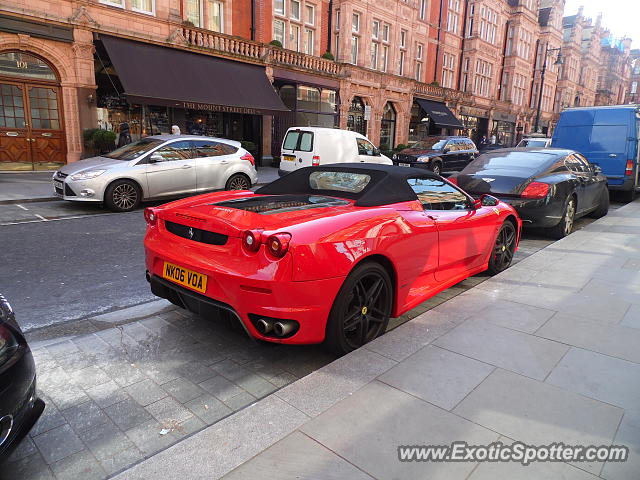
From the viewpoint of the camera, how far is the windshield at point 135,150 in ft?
31.0

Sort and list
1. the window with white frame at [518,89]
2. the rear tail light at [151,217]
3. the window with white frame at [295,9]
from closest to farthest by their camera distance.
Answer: the rear tail light at [151,217] → the window with white frame at [295,9] → the window with white frame at [518,89]

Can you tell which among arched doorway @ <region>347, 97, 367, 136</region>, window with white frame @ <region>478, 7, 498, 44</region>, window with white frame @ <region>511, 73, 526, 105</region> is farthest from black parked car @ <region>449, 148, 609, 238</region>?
window with white frame @ <region>511, 73, 526, 105</region>

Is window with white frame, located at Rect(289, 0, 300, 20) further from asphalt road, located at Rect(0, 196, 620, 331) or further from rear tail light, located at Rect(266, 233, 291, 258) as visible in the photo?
rear tail light, located at Rect(266, 233, 291, 258)

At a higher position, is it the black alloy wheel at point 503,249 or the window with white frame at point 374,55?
the window with white frame at point 374,55

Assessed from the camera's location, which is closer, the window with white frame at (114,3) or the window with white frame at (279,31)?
the window with white frame at (114,3)

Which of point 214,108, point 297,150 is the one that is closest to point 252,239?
point 297,150

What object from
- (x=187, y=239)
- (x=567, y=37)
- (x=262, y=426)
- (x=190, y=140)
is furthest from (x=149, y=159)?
(x=567, y=37)

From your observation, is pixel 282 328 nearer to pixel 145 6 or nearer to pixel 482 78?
pixel 145 6

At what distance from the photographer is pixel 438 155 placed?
18.3m

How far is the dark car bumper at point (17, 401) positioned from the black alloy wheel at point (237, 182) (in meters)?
9.00

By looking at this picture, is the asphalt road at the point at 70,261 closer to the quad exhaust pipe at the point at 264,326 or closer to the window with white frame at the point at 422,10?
the quad exhaust pipe at the point at 264,326

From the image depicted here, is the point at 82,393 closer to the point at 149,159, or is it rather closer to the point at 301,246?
the point at 301,246

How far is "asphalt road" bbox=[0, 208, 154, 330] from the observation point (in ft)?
14.0

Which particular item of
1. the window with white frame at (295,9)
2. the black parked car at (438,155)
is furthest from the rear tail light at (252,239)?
the window with white frame at (295,9)
